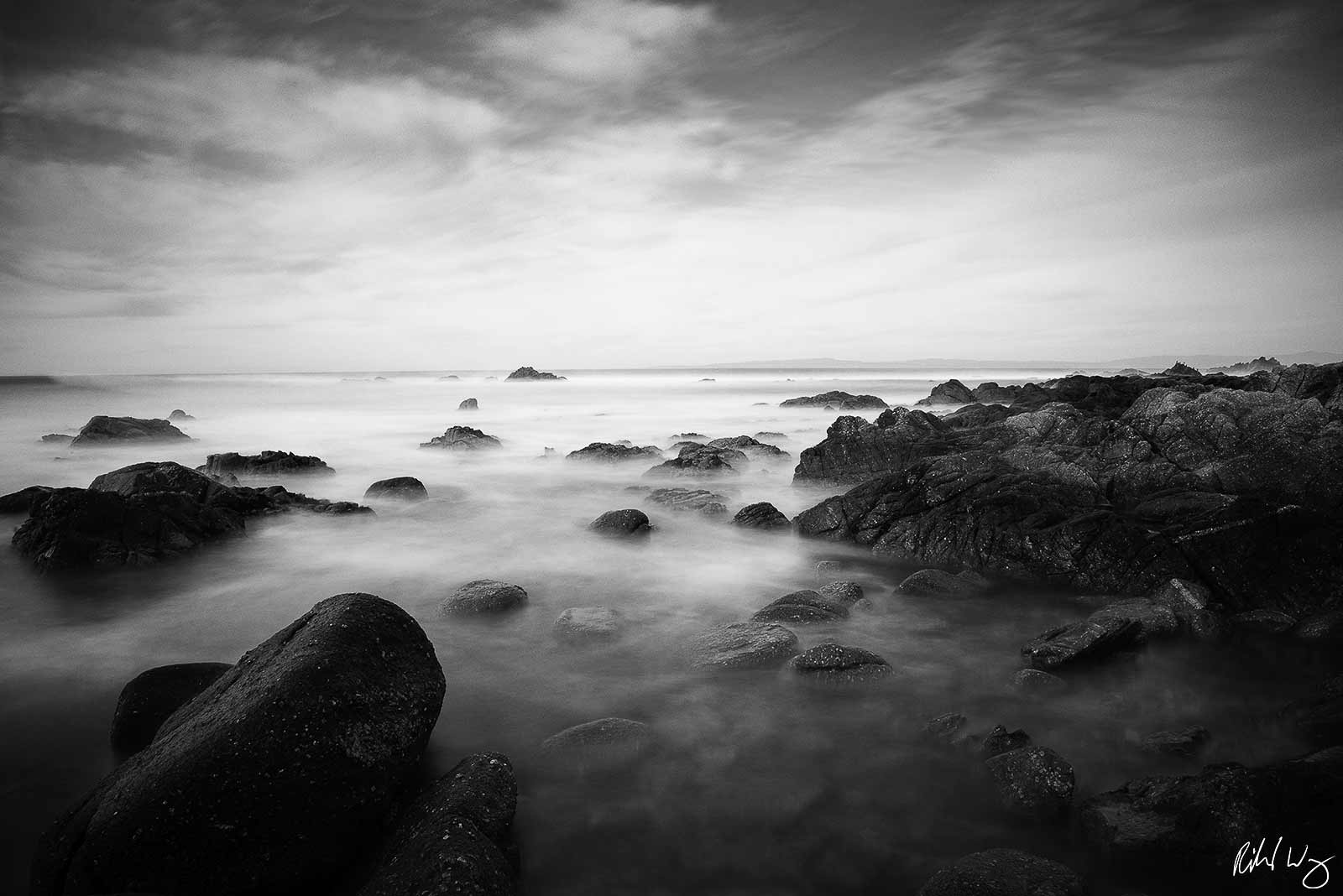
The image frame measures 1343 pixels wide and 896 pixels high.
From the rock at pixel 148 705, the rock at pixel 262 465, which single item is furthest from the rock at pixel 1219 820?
the rock at pixel 262 465

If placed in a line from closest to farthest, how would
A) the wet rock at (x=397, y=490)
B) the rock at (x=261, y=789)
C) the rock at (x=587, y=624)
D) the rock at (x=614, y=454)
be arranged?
the rock at (x=261, y=789)
the rock at (x=587, y=624)
the wet rock at (x=397, y=490)
the rock at (x=614, y=454)

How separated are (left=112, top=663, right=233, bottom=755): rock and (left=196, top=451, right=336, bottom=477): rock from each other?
14.6 meters

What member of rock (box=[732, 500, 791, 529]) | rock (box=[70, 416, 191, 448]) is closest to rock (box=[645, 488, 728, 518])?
rock (box=[732, 500, 791, 529])

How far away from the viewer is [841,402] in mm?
42531

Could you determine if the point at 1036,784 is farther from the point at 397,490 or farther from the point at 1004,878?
the point at 397,490

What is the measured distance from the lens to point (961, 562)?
1034 centimetres

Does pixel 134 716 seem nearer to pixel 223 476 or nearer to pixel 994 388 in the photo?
pixel 223 476

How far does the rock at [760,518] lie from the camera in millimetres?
13102

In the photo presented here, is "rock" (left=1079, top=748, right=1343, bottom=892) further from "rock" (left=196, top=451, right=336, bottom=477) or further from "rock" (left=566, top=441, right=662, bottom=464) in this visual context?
"rock" (left=196, top=451, right=336, bottom=477)

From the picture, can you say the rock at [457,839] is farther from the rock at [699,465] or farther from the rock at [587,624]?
the rock at [699,465]

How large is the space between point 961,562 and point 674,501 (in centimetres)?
661

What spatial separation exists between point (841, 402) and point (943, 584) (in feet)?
113

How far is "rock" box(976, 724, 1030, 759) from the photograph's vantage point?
211 inches
